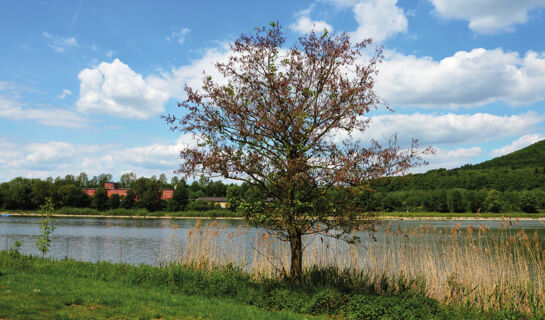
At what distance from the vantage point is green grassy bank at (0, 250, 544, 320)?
8.18 m

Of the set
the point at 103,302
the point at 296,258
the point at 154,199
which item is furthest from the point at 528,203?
the point at 103,302

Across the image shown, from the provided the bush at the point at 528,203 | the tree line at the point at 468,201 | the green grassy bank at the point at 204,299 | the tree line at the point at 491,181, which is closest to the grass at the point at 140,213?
the tree line at the point at 468,201

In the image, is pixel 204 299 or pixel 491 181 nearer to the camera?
pixel 204 299

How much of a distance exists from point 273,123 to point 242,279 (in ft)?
17.7

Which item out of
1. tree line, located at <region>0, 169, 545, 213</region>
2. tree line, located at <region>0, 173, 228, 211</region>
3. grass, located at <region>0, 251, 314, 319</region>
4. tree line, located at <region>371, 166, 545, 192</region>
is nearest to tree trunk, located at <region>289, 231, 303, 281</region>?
grass, located at <region>0, 251, 314, 319</region>

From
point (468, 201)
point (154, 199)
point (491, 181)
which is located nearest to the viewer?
point (154, 199)

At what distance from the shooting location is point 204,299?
9945 millimetres

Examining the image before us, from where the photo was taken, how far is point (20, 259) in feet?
49.9

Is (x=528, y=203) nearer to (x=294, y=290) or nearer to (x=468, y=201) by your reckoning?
(x=468, y=201)

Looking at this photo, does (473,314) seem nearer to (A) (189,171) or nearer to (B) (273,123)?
(B) (273,123)

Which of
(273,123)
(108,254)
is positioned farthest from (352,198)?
(108,254)

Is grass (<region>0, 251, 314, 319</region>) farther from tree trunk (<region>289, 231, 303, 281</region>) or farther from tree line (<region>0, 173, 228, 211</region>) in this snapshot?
tree line (<region>0, 173, 228, 211</region>)

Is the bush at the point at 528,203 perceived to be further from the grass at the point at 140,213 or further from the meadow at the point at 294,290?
the meadow at the point at 294,290

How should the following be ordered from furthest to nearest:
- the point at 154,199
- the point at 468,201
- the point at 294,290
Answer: the point at 468,201 < the point at 154,199 < the point at 294,290
